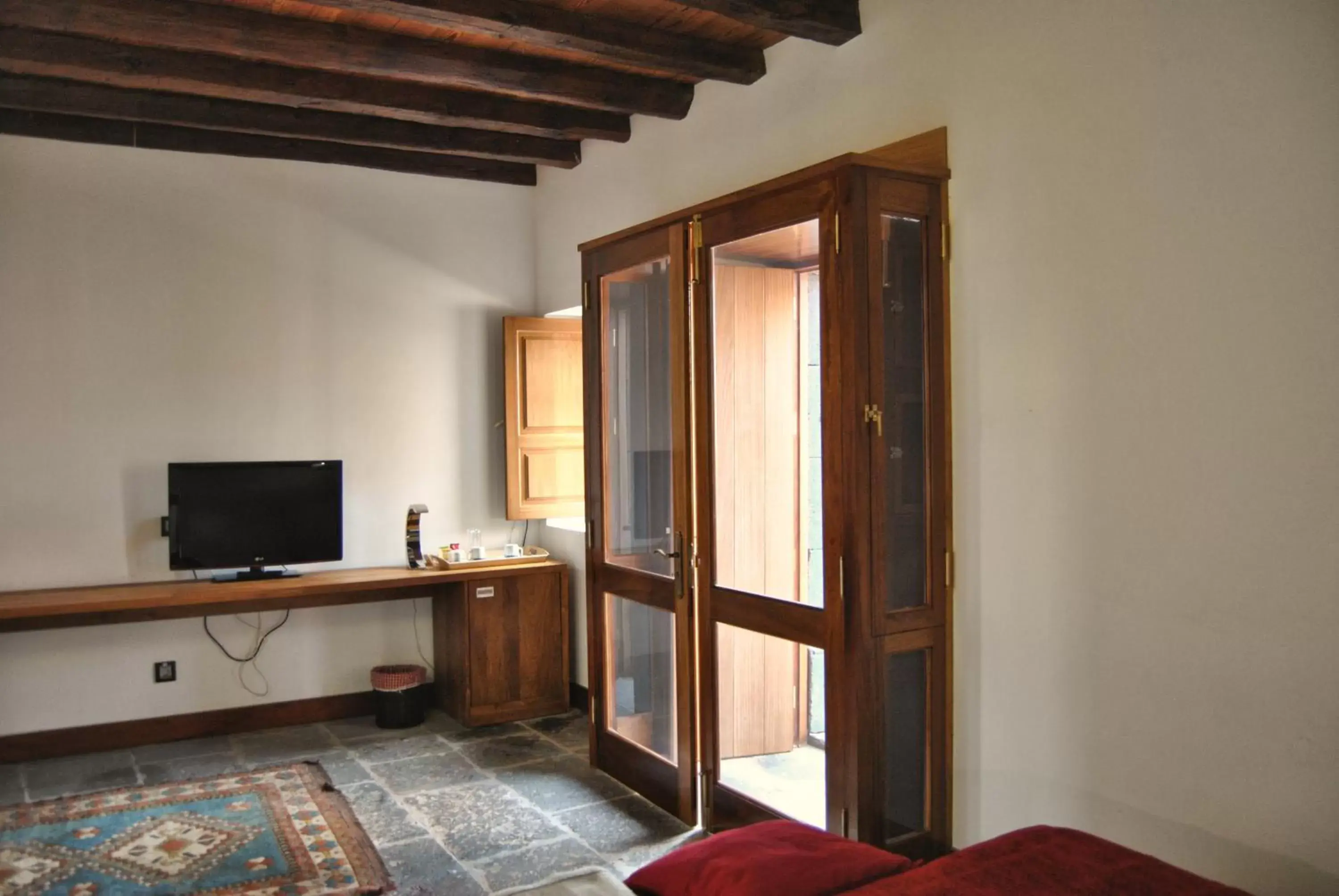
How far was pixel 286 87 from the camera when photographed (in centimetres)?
405

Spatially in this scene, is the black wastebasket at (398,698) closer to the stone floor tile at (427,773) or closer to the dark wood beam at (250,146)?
the stone floor tile at (427,773)

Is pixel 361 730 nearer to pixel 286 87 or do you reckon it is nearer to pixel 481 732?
pixel 481 732

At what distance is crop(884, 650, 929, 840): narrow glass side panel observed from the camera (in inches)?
114

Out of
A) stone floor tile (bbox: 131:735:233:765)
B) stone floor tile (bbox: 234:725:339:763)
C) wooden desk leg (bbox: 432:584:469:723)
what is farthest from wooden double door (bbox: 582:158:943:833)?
stone floor tile (bbox: 131:735:233:765)

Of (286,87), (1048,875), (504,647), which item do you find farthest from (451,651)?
(1048,875)

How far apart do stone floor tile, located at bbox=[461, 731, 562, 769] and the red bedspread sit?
2272mm

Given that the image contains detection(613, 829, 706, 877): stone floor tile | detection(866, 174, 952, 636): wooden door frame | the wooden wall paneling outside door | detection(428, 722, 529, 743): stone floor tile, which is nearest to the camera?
detection(866, 174, 952, 636): wooden door frame

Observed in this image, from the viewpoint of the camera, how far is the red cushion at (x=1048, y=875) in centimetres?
195

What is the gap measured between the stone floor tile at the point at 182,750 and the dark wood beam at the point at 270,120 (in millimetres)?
2835

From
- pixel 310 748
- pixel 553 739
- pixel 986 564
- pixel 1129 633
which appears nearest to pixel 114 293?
pixel 310 748

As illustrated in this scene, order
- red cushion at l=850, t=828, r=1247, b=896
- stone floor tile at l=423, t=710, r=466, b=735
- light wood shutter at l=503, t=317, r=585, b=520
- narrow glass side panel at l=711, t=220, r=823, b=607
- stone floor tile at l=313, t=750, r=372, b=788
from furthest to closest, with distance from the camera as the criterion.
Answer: light wood shutter at l=503, t=317, r=585, b=520 → stone floor tile at l=423, t=710, r=466, b=735 → stone floor tile at l=313, t=750, r=372, b=788 → narrow glass side panel at l=711, t=220, r=823, b=607 → red cushion at l=850, t=828, r=1247, b=896

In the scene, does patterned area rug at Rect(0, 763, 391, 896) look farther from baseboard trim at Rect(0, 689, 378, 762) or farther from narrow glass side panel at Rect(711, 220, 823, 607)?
narrow glass side panel at Rect(711, 220, 823, 607)

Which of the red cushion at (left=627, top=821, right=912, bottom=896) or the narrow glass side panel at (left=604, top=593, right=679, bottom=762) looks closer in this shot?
the red cushion at (left=627, top=821, right=912, bottom=896)

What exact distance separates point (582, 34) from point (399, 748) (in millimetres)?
3240
